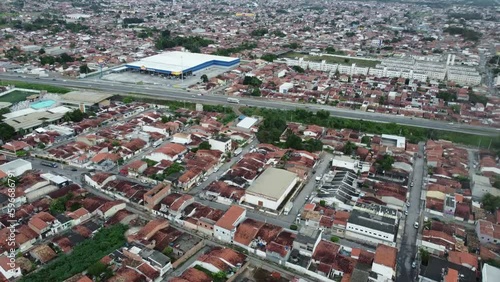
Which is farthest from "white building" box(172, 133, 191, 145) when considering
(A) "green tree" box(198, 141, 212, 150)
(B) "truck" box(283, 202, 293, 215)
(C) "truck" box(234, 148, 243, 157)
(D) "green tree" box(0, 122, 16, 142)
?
(D) "green tree" box(0, 122, 16, 142)

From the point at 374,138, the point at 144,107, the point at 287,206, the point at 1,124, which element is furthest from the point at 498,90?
the point at 1,124

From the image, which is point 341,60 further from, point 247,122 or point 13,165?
point 13,165

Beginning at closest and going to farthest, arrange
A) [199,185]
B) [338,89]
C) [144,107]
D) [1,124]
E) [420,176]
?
[199,185] → [420,176] → [1,124] → [144,107] → [338,89]

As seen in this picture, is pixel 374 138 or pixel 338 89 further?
pixel 338 89

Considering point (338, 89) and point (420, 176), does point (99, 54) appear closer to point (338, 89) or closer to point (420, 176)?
point (338, 89)

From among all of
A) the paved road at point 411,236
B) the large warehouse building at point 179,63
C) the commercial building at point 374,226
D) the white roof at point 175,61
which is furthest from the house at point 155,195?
the white roof at point 175,61

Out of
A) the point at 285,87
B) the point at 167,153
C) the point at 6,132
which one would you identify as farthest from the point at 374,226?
the point at 6,132
